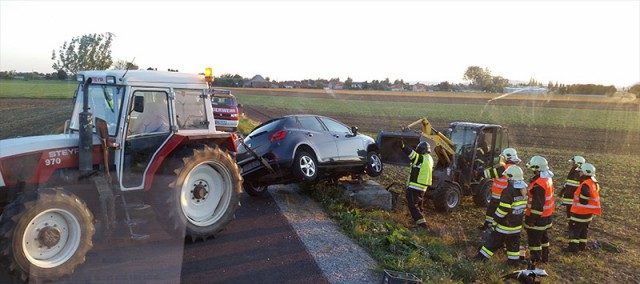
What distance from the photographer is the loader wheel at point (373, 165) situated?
1166cm

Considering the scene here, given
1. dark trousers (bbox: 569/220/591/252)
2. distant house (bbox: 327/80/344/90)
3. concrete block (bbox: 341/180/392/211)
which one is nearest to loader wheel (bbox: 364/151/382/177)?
concrete block (bbox: 341/180/392/211)

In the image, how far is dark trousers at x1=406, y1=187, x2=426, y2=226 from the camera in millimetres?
10008

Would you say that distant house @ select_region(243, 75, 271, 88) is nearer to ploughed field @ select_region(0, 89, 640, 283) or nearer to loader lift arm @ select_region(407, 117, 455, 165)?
ploughed field @ select_region(0, 89, 640, 283)

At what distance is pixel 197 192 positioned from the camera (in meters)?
7.07

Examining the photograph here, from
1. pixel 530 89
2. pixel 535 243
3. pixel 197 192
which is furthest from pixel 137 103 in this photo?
pixel 530 89

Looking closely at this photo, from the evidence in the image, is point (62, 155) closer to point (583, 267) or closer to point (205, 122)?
point (205, 122)

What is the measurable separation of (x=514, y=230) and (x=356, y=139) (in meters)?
4.31

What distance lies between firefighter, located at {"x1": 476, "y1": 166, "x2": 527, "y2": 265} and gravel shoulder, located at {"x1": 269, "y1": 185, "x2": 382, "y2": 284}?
2384mm

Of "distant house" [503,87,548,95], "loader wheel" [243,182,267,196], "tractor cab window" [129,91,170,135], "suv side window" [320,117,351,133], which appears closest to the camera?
"tractor cab window" [129,91,170,135]

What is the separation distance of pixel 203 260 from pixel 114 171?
64.6 inches

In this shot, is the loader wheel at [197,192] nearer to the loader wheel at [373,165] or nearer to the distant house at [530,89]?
the loader wheel at [373,165]

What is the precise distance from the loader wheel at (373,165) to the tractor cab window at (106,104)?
6.33 metres

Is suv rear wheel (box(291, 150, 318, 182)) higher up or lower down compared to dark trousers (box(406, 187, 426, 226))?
higher up

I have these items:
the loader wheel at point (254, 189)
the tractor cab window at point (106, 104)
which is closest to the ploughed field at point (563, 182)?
the loader wheel at point (254, 189)
